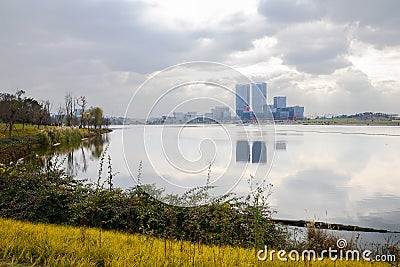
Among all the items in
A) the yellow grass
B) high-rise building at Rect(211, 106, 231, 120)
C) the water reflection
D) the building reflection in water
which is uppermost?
high-rise building at Rect(211, 106, 231, 120)

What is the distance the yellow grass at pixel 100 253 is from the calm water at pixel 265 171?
3.51 ft

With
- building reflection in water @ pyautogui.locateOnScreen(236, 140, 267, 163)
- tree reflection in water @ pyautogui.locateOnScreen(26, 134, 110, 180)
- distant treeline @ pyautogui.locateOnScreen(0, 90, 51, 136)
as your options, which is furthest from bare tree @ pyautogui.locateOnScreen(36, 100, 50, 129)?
building reflection in water @ pyautogui.locateOnScreen(236, 140, 267, 163)

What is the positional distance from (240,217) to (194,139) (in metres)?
1.87

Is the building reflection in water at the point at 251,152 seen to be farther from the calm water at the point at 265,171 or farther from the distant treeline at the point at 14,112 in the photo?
the distant treeline at the point at 14,112

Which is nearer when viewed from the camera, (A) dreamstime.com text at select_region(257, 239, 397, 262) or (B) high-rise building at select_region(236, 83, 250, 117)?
(A) dreamstime.com text at select_region(257, 239, 397, 262)

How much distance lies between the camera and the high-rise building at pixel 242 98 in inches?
178

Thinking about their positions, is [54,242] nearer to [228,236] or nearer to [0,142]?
[228,236]

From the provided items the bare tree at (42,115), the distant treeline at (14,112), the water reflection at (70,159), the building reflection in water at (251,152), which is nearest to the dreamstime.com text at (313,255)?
the building reflection in water at (251,152)

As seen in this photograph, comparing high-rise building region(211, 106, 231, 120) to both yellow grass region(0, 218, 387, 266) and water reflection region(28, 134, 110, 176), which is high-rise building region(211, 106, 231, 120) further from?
water reflection region(28, 134, 110, 176)

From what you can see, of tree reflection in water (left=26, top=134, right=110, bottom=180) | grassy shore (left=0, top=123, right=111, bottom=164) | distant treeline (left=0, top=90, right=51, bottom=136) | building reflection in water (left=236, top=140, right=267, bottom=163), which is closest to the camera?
building reflection in water (left=236, top=140, right=267, bottom=163)

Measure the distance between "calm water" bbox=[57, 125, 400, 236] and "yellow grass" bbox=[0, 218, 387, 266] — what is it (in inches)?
42.1

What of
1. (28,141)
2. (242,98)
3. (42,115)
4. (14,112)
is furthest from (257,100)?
(42,115)

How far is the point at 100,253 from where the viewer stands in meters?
3.74

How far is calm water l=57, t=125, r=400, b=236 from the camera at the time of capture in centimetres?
453
